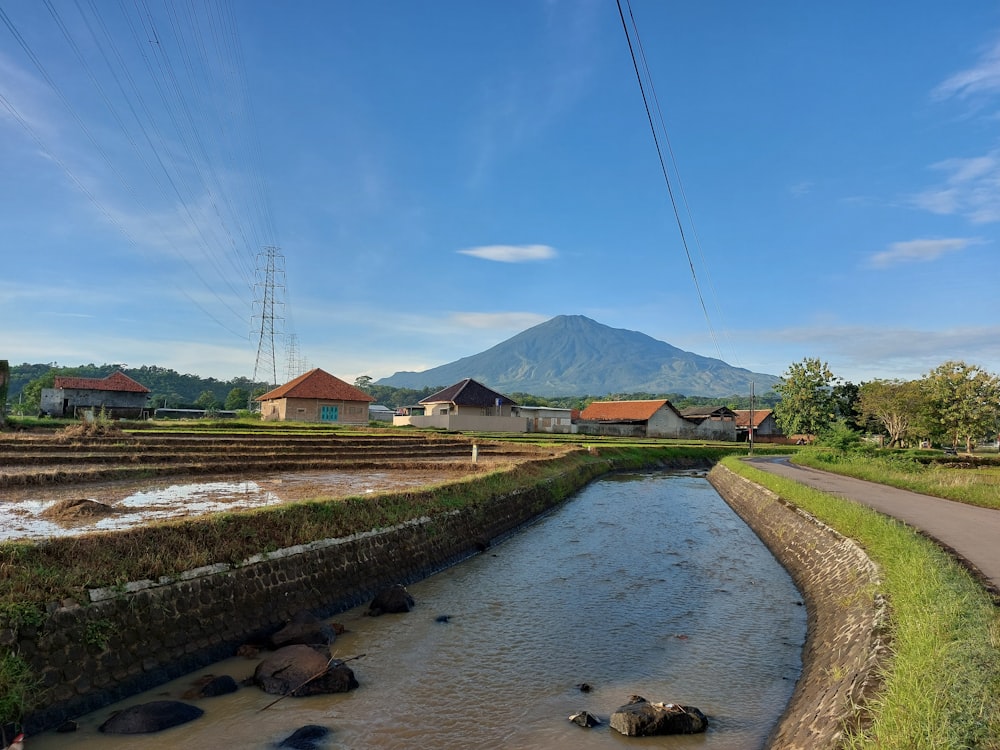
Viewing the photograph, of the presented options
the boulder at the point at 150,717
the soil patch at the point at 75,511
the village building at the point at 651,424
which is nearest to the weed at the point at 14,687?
the boulder at the point at 150,717

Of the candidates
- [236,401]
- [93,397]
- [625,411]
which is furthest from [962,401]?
[236,401]

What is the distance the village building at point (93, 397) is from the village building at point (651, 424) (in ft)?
134

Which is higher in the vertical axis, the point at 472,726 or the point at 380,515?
the point at 380,515

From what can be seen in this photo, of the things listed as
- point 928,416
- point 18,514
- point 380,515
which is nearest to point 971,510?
point 380,515

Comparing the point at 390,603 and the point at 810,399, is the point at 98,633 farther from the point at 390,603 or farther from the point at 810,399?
the point at 810,399

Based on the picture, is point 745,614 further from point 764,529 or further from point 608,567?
point 764,529

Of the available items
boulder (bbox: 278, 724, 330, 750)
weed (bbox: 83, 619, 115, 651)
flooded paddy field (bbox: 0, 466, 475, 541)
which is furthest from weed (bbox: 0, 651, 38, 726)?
boulder (bbox: 278, 724, 330, 750)

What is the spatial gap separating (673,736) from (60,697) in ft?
21.9

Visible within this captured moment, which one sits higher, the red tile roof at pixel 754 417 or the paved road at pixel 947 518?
the red tile roof at pixel 754 417

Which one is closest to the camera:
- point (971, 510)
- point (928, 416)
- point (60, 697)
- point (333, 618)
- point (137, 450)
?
point (60, 697)

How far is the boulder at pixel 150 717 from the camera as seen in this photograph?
651cm

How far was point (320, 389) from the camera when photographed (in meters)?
51.1

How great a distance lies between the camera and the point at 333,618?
34.5 ft

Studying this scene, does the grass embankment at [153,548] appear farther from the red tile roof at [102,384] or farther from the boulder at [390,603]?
the red tile roof at [102,384]
